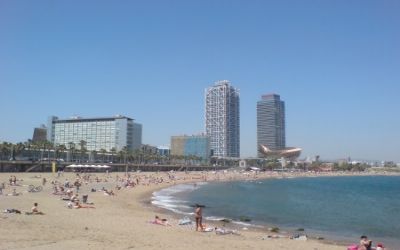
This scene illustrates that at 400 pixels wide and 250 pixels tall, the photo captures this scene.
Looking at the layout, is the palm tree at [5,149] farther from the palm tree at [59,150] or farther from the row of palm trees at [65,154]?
the palm tree at [59,150]

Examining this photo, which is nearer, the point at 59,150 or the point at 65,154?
the point at 59,150

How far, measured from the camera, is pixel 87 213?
28609 millimetres

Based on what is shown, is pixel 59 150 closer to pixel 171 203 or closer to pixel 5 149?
pixel 5 149

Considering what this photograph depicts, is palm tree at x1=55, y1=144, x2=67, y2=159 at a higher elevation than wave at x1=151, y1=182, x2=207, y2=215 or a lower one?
higher

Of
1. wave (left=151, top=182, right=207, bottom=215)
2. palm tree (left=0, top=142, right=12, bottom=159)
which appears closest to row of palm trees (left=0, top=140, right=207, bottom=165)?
palm tree (left=0, top=142, right=12, bottom=159)

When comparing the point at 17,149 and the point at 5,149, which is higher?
the point at 17,149

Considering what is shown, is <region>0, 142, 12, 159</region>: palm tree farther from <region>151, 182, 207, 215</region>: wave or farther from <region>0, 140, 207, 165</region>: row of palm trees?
<region>151, 182, 207, 215</region>: wave

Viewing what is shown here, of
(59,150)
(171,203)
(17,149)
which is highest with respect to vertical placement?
(59,150)

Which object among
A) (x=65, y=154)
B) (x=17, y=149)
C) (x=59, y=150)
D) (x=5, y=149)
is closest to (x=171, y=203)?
(x=5, y=149)

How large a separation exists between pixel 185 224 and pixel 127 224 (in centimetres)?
422

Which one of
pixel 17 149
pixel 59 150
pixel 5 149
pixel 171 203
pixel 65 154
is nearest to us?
pixel 171 203

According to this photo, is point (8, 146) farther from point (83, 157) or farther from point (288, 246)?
point (288, 246)

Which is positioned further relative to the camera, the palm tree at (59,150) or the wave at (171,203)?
the palm tree at (59,150)

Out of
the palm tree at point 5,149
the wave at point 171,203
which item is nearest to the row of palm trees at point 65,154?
the palm tree at point 5,149
